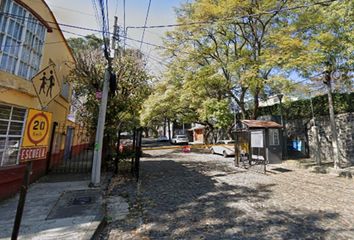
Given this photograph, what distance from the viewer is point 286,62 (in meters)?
11.7

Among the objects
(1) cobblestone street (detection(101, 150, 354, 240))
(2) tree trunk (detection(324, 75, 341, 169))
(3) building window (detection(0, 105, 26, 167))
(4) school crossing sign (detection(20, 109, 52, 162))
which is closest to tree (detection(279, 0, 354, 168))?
(2) tree trunk (detection(324, 75, 341, 169))

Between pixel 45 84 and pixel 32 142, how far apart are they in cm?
94

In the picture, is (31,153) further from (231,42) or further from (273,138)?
(231,42)

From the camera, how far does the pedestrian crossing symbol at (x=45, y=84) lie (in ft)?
10.0

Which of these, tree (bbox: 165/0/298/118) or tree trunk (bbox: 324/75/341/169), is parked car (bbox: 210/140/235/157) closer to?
tree (bbox: 165/0/298/118)

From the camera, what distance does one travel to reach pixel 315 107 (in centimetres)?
1414

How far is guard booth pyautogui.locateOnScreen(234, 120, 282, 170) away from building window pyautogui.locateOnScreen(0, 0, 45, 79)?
10286 mm

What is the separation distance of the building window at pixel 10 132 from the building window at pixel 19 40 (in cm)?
116

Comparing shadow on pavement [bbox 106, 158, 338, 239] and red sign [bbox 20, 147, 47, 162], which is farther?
shadow on pavement [bbox 106, 158, 338, 239]

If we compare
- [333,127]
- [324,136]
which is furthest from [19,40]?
[324,136]

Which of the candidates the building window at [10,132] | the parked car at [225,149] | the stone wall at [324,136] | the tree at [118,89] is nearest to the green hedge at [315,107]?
the stone wall at [324,136]

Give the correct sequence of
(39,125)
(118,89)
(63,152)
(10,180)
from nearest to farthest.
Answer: (39,125) < (10,180) < (118,89) < (63,152)

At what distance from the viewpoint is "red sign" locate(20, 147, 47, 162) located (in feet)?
8.73

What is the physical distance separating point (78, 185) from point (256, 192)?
6.32 metres
